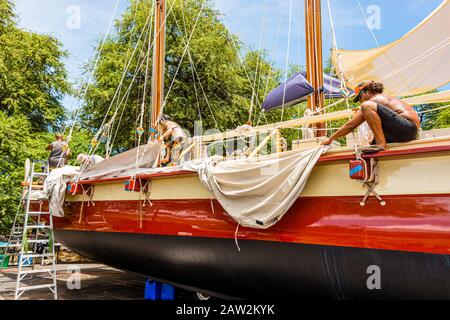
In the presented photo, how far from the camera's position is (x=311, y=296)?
12.0 feet

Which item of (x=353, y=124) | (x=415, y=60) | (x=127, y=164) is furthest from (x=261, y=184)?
(x=415, y=60)

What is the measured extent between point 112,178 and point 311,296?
10.8ft

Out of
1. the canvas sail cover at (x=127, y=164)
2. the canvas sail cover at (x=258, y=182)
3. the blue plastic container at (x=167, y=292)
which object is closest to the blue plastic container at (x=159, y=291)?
the blue plastic container at (x=167, y=292)

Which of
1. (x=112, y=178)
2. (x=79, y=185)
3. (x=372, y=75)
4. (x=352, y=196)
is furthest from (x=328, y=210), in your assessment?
(x=372, y=75)

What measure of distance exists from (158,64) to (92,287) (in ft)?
14.5

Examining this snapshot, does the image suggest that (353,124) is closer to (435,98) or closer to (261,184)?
(261,184)

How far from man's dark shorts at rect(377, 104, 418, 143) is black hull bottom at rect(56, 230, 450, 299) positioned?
886 mm

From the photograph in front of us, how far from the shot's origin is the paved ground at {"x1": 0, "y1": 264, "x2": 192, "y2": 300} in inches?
253

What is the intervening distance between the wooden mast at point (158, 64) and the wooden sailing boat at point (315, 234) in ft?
7.43

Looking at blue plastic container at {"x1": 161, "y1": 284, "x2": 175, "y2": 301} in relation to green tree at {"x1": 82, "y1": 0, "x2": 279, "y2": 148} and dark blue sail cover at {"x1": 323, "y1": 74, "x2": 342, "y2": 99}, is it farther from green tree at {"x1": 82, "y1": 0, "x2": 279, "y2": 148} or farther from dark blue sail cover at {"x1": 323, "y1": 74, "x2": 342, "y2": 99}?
green tree at {"x1": 82, "y1": 0, "x2": 279, "y2": 148}

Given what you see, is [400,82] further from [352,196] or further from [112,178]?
[112,178]

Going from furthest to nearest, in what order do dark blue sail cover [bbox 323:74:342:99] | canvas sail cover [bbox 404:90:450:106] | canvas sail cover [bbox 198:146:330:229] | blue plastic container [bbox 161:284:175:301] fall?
1. dark blue sail cover [bbox 323:74:342:99]
2. blue plastic container [bbox 161:284:175:301]
3. canvas sail cover [bbox 404:90:450:106]
4. canvas sail cover [bbox 198:146:330:229]

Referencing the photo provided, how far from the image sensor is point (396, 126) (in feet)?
10.3

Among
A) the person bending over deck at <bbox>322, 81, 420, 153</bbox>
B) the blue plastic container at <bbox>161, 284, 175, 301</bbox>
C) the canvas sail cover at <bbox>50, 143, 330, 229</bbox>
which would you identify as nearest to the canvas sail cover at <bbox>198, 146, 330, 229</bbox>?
the canvas sail cover at <bbox>50, 143, 330, 229</bbox>
